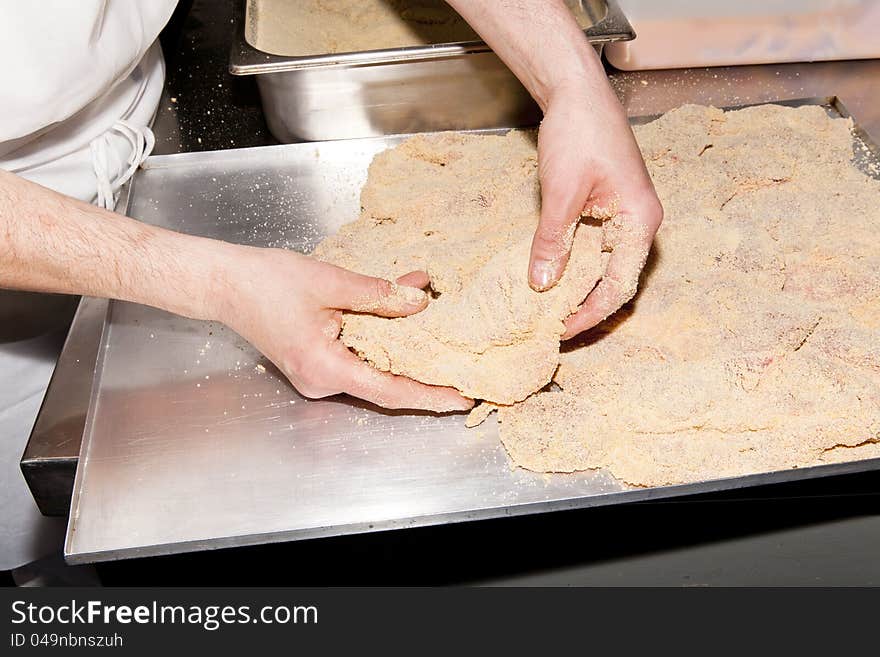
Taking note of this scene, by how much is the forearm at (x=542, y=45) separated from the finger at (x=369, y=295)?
0.39 meters

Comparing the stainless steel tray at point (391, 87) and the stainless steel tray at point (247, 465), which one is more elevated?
the stainless steel tray at point (391, 87)

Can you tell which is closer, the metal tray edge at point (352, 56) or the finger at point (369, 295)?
the finger at point (369, 295)

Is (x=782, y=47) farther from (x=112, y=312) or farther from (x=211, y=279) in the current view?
(x=112, y=312)

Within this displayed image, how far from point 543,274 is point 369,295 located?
257 mm

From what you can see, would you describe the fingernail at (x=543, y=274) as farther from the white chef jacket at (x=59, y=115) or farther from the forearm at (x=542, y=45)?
the white chef jacket at (x=59, y=115)

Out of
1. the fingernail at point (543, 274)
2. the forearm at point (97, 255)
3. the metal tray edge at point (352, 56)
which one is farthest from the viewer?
the metal tray edge at point (352, 56)

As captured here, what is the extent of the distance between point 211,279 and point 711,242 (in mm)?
829

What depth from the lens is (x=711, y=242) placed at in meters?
1.32

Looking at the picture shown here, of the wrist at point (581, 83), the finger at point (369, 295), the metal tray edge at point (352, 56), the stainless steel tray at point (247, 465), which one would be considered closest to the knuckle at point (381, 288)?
the finger at point (369, 295)

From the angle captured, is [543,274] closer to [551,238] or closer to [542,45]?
[551,238]

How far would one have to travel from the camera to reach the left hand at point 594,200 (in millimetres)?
1117

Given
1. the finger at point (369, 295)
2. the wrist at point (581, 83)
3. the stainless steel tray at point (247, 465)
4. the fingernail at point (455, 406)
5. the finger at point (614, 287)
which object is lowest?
the stainless steel tray at point (247, 465)

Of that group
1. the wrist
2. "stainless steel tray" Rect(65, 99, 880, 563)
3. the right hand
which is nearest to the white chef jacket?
"stainless steel tray" Rect(65, 99, 880, 563)

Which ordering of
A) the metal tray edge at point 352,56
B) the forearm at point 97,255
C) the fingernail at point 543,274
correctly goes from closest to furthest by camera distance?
the forearm at point 97,255
the fingernail at point 543,274
the metal tray edge at point 352,56
